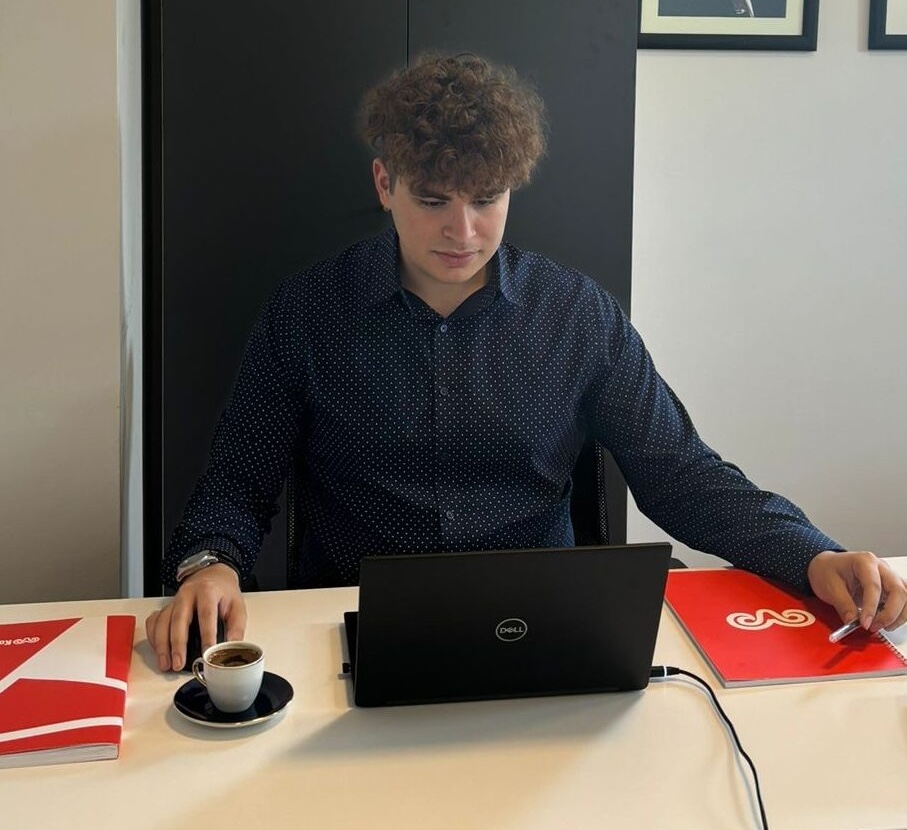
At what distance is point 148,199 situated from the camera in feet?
6.85

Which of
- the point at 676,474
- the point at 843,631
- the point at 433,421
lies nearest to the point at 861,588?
the point at 843,631

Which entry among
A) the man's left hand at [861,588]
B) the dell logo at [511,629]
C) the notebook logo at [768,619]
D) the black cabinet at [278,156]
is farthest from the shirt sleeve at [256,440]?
the man's left hand at [861,588]

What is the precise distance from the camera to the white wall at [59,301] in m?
1.71

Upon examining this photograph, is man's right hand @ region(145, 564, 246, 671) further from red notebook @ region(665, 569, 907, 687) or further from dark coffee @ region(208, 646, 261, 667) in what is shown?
red notebook @ region(665, 569, 907, 687)

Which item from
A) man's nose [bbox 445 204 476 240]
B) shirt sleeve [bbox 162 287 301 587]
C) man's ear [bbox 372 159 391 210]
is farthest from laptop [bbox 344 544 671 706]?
man's ear [bbox 372 159 391 210]

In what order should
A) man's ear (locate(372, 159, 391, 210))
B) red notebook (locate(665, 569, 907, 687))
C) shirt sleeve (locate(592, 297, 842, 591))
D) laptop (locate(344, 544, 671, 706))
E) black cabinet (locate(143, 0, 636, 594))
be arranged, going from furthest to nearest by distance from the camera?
black cabinet (locate(143, 0, 636, 594)) → man's ear (locate(372, 159, 391, 210)) → shirt sleeve (locate(592, 297, 842, 591)) → red notebook (locate(665, 569, 907, 687)) → laptop (locate(344, 544, 671, 706))

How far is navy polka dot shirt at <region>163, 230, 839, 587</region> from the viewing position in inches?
66.6

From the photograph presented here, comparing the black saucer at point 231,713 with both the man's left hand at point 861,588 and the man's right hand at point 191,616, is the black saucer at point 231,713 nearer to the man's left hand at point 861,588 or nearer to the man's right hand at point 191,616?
the man's right hand at point 191,616

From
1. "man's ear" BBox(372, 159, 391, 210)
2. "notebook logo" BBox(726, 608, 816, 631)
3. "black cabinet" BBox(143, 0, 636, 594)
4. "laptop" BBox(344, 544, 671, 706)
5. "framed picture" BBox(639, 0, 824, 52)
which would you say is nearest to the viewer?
"laptop" BBox(344, 544, 671, 706)

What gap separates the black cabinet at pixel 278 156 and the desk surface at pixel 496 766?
976 mm

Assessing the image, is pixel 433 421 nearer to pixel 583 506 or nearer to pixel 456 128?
pixel 583 506

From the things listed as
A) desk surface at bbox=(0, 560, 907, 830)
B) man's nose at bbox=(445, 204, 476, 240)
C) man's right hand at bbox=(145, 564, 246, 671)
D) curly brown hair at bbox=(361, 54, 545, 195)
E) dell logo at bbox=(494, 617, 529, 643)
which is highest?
curly brown hair at bbox=(361, 54, 545, 195)

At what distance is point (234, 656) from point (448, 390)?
65 centimetres

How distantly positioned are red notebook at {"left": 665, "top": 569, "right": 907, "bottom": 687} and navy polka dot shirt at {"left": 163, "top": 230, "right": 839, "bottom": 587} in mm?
157
